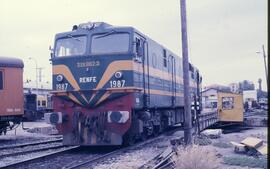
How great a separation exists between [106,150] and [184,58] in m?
3.99

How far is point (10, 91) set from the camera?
675 inches

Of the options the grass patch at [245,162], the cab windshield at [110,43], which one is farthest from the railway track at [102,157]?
the grass patch at [245,162]

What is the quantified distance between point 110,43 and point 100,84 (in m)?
1.35

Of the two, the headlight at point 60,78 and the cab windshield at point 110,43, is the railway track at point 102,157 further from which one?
the cab windshield at point 110,43

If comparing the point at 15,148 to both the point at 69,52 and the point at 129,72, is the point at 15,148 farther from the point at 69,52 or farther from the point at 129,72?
the point at 129,72

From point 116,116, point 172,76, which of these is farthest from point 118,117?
point 172,76

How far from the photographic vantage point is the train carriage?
55.0 feet

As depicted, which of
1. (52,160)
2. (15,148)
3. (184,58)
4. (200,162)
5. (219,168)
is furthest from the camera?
(15,148)

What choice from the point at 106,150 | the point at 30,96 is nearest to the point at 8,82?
the point at 106,150

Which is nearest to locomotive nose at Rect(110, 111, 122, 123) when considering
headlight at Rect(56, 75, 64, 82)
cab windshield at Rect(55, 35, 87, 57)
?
headlight at Rect(56, 75, 64, 82)

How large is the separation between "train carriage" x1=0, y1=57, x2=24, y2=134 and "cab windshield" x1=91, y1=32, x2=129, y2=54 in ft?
19.7

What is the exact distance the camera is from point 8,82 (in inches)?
672

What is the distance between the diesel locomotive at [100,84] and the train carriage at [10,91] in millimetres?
4671

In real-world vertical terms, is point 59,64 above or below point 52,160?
above
